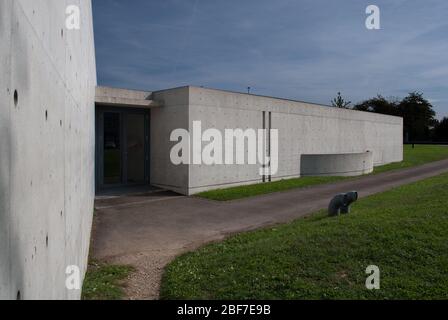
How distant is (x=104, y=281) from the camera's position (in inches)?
218

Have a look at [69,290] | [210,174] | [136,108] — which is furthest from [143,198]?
[69,290]

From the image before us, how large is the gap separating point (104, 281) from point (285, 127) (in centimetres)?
1479

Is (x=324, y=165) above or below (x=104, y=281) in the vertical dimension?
above

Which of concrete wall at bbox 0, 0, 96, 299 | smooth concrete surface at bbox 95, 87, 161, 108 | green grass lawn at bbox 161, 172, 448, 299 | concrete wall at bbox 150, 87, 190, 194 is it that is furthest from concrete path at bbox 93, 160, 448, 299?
smooth concrete surface at bbox 95, 87, 161, 108

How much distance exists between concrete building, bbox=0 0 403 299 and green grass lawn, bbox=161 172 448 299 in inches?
72.6

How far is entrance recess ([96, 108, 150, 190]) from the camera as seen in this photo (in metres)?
14.7

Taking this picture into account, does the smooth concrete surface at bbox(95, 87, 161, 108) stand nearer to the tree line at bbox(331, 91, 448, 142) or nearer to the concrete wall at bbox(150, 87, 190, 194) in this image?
the concrete wall at bbox(150, 87, 190, 194)

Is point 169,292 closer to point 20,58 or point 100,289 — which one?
point 100,289

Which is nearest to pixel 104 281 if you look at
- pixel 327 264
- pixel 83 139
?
pixel 83 139

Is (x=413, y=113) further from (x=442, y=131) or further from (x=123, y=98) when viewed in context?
(x=123, y=98)

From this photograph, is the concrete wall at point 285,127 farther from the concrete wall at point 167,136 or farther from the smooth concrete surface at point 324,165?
the smooth concrete surface at point 324,165

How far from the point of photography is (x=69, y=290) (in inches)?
123
